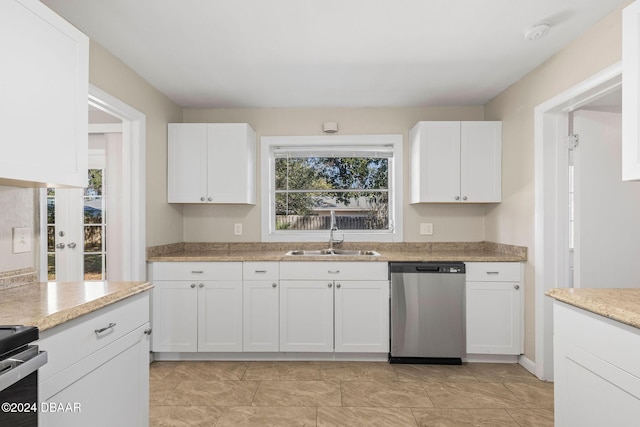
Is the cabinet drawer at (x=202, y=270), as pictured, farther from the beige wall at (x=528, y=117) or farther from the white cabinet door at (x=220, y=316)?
the beige wall at (x=528, y=117)

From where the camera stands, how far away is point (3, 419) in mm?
944

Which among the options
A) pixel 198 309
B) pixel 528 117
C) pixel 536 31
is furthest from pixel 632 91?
pixel 198 309

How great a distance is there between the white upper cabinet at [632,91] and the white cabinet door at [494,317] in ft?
5.77

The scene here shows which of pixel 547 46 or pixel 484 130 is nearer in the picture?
pixel 547 46

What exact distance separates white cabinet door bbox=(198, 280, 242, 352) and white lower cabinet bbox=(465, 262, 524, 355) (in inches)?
74.8

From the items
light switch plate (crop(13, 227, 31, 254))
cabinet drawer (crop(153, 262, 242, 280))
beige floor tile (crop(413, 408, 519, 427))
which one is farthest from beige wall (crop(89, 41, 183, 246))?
beige floor tile (crop(413, 408, 519, 427))

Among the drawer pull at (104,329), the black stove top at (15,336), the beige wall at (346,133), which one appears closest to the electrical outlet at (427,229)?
the beige wall at (346,133)

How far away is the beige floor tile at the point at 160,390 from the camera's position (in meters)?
2.46

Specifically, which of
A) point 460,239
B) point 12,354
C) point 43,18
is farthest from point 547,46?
point 12,354

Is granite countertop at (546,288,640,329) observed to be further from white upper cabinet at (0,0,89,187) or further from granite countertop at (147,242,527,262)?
white upper cabinet at (0,0,89,187)

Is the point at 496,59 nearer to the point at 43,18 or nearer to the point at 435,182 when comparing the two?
the point at 435,182

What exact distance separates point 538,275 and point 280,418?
210 centimetres

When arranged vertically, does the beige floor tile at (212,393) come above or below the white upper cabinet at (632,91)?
below

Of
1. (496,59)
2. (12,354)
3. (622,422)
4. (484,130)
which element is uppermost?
(496,59)
